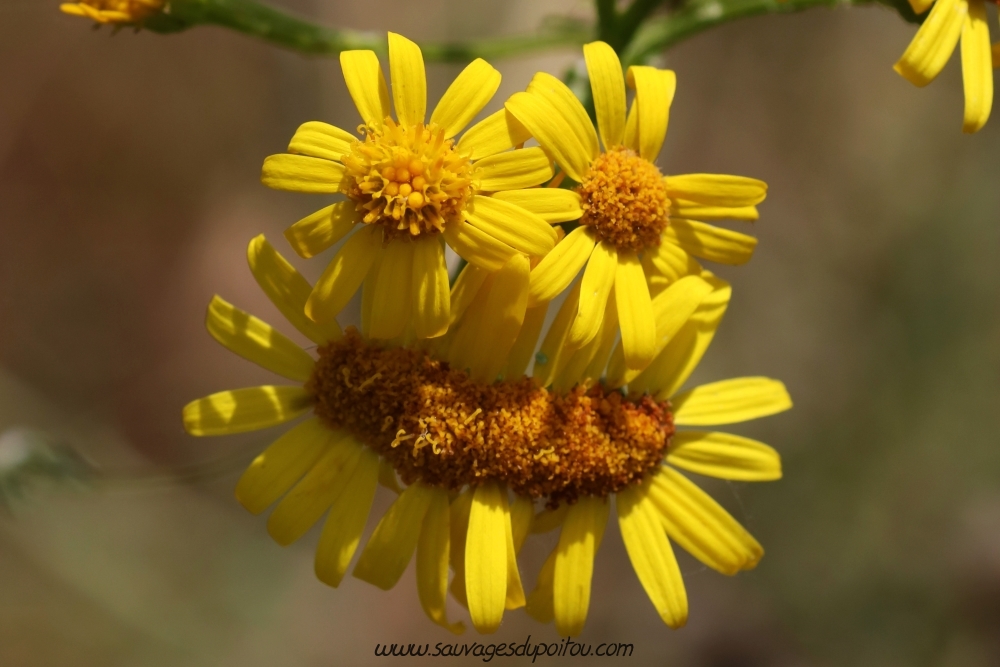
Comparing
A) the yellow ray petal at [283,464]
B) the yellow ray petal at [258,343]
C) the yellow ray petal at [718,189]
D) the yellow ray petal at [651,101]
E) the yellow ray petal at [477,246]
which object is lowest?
the yellow ray petal at [283,464]

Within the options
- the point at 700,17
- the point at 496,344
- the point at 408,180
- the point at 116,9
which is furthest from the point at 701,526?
the point at 116,9

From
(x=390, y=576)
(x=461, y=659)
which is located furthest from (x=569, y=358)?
(x=461, y=659)

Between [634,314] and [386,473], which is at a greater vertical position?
[634,314]

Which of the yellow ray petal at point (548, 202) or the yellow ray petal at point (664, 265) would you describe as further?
the yellow ray petal at point (664, 265)

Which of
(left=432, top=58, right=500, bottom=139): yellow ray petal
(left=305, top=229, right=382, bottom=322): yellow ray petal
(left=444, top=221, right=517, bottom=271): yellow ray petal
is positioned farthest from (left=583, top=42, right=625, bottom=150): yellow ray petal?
(left=305, top=229, right=382, bottom=322): yellow ray petal

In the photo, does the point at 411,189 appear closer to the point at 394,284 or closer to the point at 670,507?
the point at 394,284

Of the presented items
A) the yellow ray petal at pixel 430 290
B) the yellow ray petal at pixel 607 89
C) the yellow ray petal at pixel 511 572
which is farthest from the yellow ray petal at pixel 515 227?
the yellow ray petal at pixel 511 572

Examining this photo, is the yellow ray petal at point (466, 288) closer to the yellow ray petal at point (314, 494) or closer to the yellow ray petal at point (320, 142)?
the yellow ray petal at point (320, 142)
